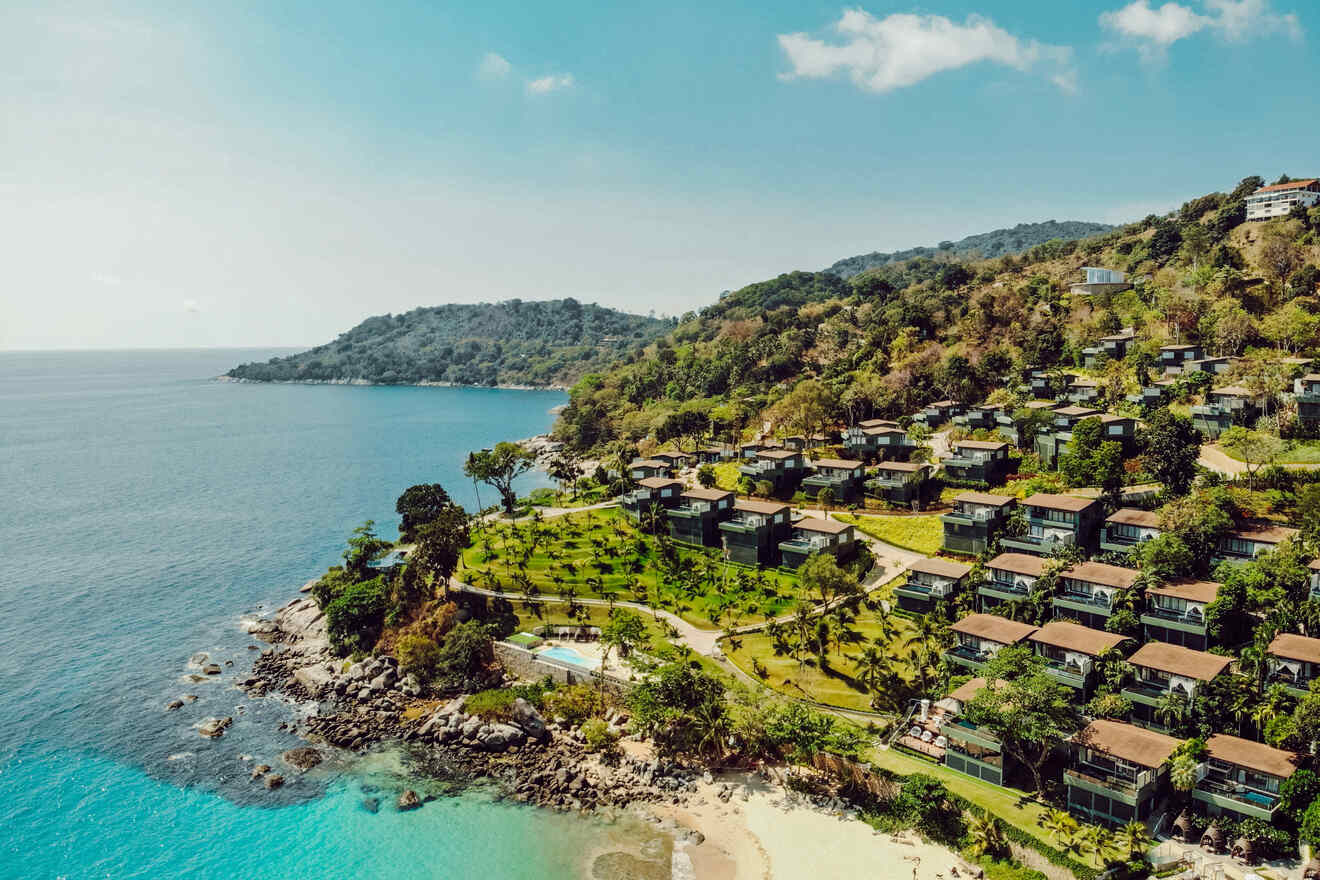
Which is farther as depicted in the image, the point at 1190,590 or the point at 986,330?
the point at 986,330

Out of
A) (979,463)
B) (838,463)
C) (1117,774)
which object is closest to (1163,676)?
(1117,774)

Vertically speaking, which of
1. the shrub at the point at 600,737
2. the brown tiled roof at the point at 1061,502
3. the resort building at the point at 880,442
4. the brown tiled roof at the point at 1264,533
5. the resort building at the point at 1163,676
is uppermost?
the resort building at the point at 880,442

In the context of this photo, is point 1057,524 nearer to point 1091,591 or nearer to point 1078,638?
point 1091,591

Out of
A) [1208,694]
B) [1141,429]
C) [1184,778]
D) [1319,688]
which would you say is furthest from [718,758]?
[1141,429]

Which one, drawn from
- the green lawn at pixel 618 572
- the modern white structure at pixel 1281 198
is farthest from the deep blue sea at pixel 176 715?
the modern white structure at pixel 1281 198

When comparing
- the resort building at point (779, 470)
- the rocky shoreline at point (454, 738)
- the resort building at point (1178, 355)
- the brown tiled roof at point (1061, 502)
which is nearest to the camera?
the rocky shoreline at point (454, 738)

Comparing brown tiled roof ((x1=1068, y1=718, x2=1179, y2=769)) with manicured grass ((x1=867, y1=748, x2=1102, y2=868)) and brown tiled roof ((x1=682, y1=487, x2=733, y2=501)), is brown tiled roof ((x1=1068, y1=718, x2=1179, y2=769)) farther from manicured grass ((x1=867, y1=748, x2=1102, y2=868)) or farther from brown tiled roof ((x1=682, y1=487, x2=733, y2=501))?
brown tiled roof ((x1=682, y1=487, x2=733, y2=501))

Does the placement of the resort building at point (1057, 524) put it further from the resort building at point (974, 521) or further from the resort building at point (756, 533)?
the resort building at point (756, 533)

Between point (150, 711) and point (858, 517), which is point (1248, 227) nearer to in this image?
point (858, 517)
